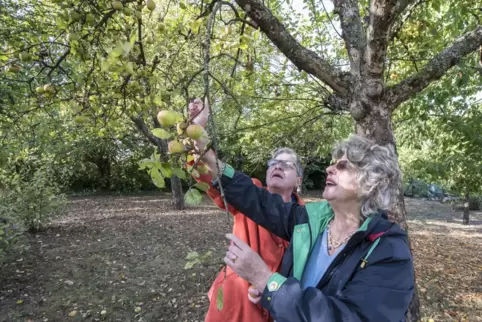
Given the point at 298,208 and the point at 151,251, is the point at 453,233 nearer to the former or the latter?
the point at 151,251

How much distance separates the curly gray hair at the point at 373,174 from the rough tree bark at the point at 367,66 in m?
0.87

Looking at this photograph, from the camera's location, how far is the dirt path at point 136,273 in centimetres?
412

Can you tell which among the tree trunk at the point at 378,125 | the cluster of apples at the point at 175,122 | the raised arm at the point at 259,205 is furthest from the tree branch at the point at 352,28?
the cluster of apples at the point at 175,122

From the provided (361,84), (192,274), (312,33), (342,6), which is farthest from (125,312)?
(312,33)

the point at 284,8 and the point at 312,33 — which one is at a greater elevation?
the point at 284,8

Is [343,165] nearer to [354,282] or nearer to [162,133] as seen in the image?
[354,282]

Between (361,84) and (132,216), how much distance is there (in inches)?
347

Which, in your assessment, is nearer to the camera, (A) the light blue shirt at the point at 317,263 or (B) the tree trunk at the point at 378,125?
(A) the light blue shirt at the point at 317,263

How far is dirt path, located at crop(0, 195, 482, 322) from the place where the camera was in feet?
13.5

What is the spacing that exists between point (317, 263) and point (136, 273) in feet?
14.8

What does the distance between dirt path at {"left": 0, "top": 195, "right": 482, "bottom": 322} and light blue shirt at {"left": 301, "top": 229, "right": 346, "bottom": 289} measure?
2111 mm

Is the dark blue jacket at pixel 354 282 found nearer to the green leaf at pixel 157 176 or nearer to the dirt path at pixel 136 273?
the green leaf at pixel 157 176

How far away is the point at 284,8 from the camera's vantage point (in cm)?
596

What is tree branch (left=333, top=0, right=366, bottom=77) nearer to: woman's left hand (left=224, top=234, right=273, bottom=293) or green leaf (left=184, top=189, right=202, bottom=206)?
woman's left hand (left=224, top=234, right=273, bottom=293)
